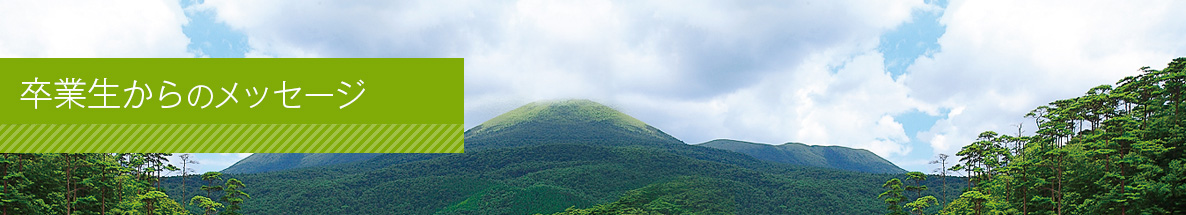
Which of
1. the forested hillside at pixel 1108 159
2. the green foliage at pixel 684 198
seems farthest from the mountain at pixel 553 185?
the forested hillside at pixel 1108 159

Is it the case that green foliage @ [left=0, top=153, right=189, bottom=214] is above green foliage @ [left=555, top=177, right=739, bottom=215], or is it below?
above

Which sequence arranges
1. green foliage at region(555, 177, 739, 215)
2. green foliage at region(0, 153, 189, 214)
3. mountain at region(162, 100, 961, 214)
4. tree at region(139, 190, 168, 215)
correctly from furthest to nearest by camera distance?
1. mountain at region(162, 100, 961, 214)
2. green foliage at region(555, 177, 739, 215)
3. tree at region(139, 190, 168, 215)
4. green foliage at region(0, 153, 189, 214)

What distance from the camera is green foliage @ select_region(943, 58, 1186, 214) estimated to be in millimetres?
30547

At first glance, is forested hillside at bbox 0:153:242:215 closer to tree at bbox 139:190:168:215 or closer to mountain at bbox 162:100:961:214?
tree at bbox 139:190:168:215

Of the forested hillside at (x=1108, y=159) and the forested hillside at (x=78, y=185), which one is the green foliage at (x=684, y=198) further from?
the forested hillside at (x=78, y=185)

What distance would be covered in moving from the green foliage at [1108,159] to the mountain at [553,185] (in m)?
46.9

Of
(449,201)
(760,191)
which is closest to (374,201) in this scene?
(449,201)

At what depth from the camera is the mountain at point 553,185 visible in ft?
345

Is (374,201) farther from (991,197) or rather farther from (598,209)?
(991,197)

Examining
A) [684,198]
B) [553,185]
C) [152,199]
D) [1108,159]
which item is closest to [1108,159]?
[1108,159]

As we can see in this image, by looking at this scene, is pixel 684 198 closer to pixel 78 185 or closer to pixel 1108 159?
pixel 1108 159

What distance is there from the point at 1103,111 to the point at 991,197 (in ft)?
27.1

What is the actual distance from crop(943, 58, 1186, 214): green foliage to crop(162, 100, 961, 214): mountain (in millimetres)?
46867

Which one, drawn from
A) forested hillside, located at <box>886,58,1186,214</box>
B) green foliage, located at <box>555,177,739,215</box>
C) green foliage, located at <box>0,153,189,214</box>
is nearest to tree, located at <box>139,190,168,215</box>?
green foliage, located at <box>0,153,189,214</box>
